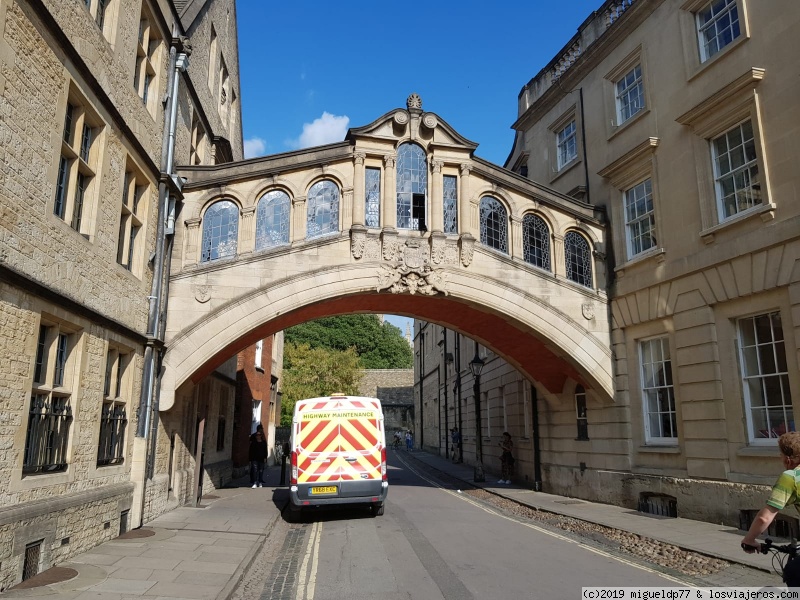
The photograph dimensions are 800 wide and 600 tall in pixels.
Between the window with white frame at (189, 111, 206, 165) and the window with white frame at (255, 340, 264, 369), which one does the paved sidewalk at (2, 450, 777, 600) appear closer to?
the window with white frame at (189, 111, 206, 165)

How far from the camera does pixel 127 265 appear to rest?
11.2 m

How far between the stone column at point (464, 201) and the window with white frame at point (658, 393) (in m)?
4.91

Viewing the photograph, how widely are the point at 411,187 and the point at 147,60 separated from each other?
6.25m

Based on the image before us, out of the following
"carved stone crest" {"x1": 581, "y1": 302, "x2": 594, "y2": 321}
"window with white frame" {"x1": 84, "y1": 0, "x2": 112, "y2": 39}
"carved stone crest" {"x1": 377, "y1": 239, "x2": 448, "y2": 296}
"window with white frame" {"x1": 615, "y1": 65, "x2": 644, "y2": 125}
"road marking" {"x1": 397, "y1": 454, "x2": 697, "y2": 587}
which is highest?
"window with white frame" {"x1": 615, "y1": 65, "x2": 644, "y2": 125}

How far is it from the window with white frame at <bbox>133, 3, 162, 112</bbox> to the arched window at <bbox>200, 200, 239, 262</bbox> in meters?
2.61

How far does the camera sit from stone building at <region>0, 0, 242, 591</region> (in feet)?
23.5

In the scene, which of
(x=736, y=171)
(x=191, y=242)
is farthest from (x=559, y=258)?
(x=191, y=242)

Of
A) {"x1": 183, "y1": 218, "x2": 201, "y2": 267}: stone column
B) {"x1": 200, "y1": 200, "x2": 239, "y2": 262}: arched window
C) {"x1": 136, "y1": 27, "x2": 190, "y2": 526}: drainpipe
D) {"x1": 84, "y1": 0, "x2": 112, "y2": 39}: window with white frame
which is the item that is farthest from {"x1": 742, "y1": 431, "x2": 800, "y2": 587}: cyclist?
{"x1": 183, "y1": 218, "x2": 201, "y2": 267}: stone column

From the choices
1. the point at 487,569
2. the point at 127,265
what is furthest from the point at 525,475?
the point at 127,265

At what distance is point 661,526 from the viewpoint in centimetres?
1112

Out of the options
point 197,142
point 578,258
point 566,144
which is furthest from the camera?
point 566,144

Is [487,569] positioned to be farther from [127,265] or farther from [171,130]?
[171,130]

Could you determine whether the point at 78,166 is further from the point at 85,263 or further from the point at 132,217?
the point at 132,217

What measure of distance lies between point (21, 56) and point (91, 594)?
605 centimetres
